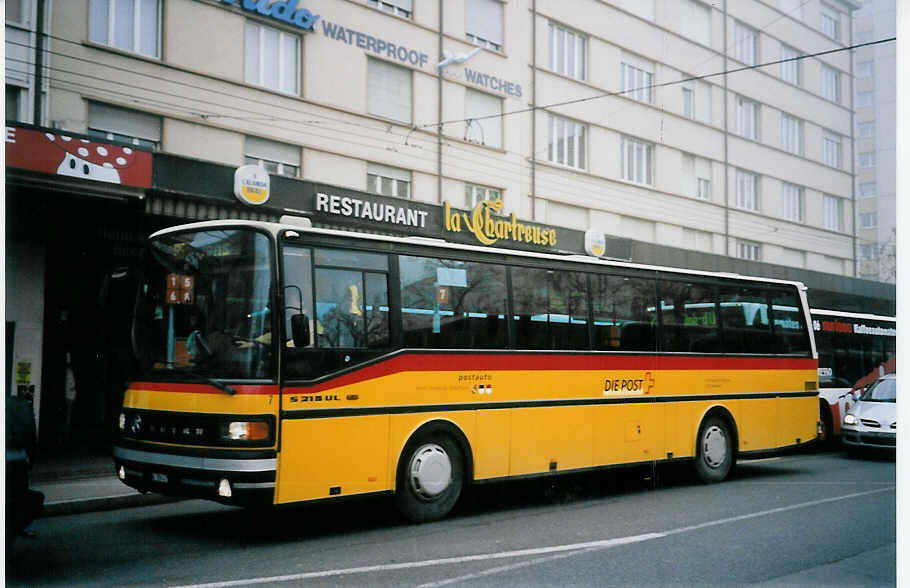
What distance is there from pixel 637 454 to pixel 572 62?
11.4 meters

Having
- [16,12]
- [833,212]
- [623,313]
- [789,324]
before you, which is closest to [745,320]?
[789,324]

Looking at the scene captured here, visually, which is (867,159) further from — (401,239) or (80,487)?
(80,487)

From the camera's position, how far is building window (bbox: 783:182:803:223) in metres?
19.9

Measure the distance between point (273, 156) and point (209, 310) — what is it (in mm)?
9783

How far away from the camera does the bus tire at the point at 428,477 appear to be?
886cm

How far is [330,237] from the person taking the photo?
8484mm

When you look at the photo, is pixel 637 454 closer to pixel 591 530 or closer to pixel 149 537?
pixel 591 530

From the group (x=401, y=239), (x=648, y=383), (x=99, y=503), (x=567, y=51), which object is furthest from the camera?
(x=567, y=51)

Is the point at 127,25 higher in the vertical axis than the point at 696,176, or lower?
higher

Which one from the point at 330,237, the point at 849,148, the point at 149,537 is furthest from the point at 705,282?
the point at 149,537

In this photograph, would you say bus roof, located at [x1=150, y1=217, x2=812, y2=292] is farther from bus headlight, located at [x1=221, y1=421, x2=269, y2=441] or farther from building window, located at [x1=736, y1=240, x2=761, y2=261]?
building window, located at [x1=736, y1=240, x2=761, y2=261]

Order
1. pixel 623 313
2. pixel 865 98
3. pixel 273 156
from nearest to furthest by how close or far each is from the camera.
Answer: pixel 865 98
pixel 623 313
pixel 273 156

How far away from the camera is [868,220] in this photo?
1305 centimetres

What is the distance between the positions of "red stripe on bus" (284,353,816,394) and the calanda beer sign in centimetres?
765
